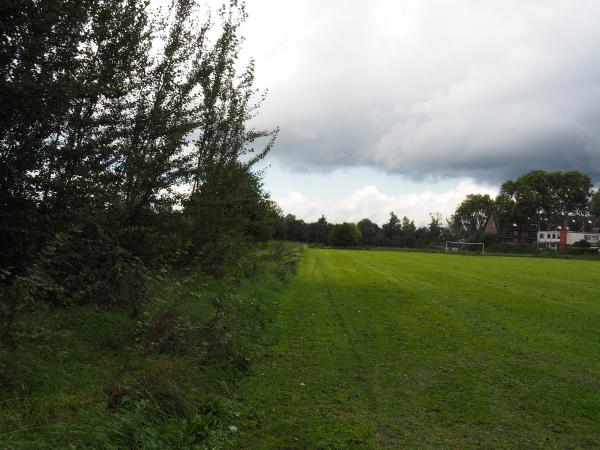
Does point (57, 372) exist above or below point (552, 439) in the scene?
above

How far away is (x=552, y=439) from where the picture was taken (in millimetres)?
5160

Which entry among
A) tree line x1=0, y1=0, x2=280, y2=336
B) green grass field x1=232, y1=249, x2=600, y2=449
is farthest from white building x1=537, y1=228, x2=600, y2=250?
tree line x1=0, y1=0, x2=280, y2=336

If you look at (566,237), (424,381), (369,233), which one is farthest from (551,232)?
(424,381)

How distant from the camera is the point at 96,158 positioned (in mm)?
7141

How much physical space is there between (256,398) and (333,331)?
4.82m

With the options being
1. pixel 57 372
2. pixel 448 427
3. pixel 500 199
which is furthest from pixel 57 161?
pixel 500 199

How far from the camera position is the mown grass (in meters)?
4.08

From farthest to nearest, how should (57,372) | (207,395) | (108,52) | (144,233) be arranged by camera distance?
(144,233)
(108,52)
(207,395)
(57,372)

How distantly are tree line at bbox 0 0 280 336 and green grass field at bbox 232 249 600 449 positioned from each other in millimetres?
2803

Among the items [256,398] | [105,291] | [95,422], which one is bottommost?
[256,398]

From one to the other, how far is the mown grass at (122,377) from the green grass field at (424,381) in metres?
0.50

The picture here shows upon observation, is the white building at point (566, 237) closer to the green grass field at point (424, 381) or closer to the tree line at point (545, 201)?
the tree line at point (545, 201)

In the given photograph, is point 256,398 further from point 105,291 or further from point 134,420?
point 105,291

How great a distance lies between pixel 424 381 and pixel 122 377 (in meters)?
4.30
